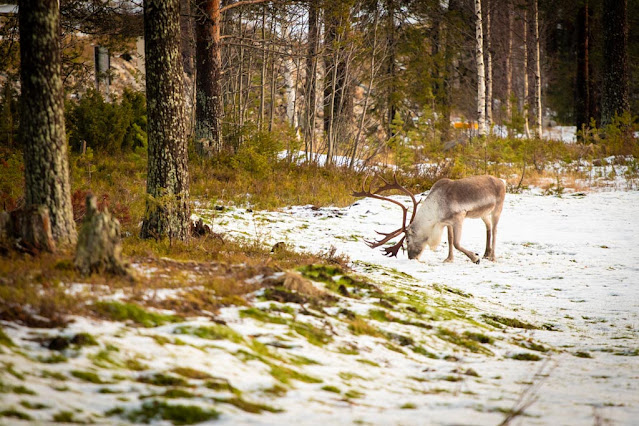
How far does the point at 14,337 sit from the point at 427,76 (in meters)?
23.1

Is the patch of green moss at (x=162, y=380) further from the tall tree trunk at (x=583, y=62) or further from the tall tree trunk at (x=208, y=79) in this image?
the tall tree trunk at (x=583, y=62)

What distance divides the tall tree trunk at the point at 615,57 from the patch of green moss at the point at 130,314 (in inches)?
846

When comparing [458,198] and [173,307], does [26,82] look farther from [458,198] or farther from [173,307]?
[458,198]

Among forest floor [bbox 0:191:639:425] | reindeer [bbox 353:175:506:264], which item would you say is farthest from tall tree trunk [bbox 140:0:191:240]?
reindeer [bbox 353:175:506:264]

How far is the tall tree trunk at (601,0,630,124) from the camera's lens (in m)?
21.1

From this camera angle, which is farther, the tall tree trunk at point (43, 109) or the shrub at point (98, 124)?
the shrub at point (98, 124)

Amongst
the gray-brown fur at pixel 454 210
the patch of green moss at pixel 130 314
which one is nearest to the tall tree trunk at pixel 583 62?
the gray-brown fur at pixel 454 210

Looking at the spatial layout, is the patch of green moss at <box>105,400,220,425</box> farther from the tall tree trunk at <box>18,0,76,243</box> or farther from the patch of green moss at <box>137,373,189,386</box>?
the tall tree trunk at <box>18,0,76,243</box>

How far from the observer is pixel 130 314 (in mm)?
4105

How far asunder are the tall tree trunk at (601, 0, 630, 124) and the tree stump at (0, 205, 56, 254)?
2137cm

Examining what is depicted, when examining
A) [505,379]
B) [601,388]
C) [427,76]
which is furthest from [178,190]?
[427,76]

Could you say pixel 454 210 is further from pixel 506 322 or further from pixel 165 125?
pixel 165 125

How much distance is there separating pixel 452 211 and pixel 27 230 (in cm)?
641

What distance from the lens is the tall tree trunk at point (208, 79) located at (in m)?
13.8
